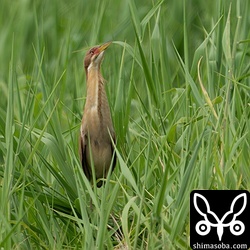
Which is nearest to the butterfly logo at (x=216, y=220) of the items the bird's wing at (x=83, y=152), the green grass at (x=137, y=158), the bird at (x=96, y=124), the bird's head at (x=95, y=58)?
the green grass at (x=137, y=158)

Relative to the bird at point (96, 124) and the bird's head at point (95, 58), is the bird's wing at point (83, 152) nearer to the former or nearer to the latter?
the bird at point (96, 124)

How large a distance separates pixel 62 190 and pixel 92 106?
410 millimetres

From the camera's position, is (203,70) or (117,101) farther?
(203,70)

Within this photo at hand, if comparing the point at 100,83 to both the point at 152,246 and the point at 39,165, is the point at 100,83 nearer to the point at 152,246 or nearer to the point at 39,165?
the point at 39,165

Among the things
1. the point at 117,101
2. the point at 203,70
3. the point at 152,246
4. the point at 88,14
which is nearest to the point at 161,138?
the point at 117,101

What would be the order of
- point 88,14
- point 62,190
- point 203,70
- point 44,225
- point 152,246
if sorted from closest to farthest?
point 152,246
point 44,225
point 62,190
point 203,70
point 88,14

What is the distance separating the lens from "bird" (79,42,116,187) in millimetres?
4836

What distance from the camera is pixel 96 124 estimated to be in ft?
16.0

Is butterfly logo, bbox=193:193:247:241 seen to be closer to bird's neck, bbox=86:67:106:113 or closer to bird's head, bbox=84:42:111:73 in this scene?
bird's neck, bbox=86:67:106:113

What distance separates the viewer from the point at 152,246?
13.1 feet

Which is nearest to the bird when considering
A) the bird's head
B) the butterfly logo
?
the bird's head

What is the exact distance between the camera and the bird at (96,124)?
15.9ft

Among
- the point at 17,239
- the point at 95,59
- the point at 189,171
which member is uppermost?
the point at 95,59

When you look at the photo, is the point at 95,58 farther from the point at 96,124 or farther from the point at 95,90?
the point at 96,124
